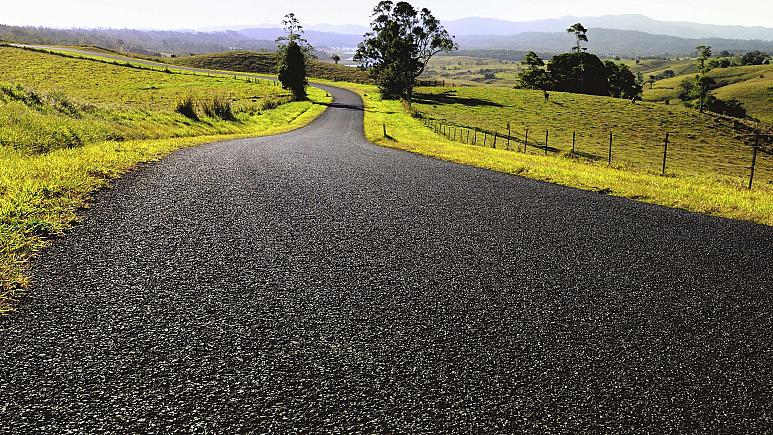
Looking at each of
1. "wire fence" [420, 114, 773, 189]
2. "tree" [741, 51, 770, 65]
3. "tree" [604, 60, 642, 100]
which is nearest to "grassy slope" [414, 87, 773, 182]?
"wire fence" [420, 114, 773, 189]

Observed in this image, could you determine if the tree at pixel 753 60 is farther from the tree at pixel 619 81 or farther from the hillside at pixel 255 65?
the hillside at pixel 255 65

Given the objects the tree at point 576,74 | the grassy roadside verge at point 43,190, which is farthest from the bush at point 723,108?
the grassy roadside verge at point 43,190

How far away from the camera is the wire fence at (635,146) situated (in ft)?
129

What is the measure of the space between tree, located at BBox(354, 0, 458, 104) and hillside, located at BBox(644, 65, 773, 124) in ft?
214

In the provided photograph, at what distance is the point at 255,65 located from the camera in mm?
125625

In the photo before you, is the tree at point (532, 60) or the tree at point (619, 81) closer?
the tree at point (532, 60)

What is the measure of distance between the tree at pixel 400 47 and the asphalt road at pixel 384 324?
2552 inches

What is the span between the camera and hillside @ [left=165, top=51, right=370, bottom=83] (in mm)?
119375

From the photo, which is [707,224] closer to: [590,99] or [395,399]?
[395,399]

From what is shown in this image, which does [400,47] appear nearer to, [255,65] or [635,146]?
[635,146]

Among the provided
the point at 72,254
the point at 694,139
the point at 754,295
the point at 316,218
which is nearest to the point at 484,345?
the point at 754,295

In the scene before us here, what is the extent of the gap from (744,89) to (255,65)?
386 ft

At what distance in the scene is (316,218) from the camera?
28.8 feet

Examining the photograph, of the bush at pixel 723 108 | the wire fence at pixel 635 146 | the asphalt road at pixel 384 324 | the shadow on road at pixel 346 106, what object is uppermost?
the shadow on road at pixel 346 106
